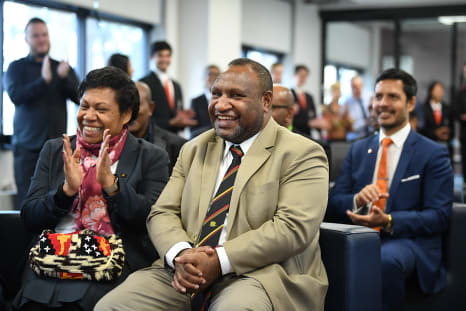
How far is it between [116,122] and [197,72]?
5640mm

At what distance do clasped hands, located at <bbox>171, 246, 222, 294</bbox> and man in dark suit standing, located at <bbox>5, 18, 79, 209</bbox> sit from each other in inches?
110

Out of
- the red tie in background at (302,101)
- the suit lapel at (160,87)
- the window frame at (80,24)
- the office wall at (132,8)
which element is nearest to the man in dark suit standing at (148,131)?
the suit lapel at (160,87)

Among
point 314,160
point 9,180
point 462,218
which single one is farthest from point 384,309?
point 9,180

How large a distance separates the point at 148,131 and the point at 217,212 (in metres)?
1.53

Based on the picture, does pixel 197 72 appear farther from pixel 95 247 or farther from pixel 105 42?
pixel 95 247

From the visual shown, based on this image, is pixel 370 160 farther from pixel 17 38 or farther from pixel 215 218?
pixel 17 38

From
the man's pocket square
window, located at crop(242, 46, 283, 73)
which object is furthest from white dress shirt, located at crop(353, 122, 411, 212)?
window, located at crop(242, 46, 283, 73)

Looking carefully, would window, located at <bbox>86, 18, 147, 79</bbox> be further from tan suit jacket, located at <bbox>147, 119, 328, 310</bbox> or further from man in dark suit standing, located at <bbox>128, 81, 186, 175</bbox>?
tan suit jacket, located at <bbox>147, 119, 328, 310</bbox>

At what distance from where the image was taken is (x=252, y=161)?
6.79 ft

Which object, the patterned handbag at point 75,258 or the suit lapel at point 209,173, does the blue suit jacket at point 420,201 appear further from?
the patterned handbag at point 75,258

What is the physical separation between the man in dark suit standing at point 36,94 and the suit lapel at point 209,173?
8.13 feet

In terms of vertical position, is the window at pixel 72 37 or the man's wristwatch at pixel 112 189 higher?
the window at pixel 72 37

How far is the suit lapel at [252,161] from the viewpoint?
79.2 inches

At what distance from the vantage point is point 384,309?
2543 millimetres
